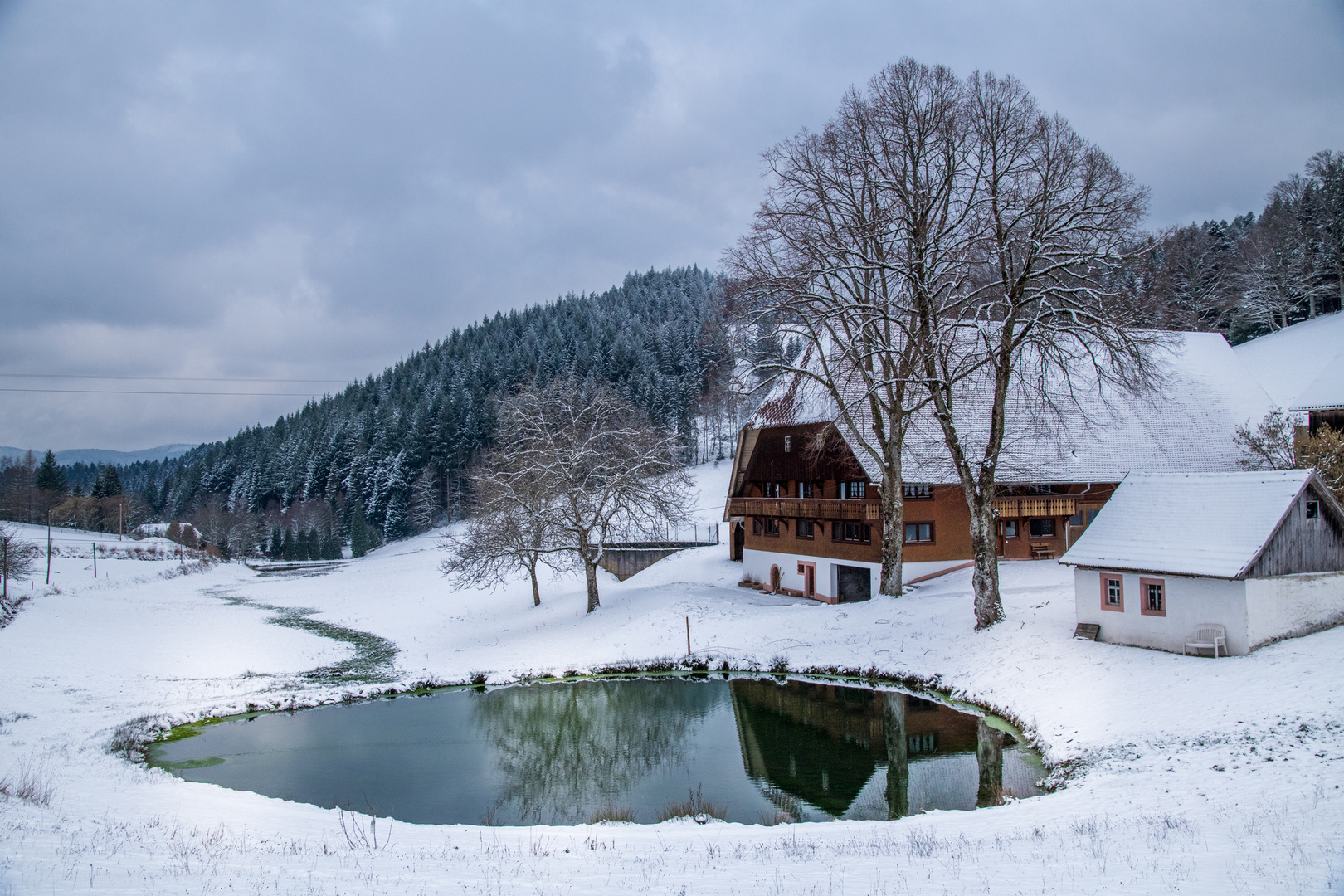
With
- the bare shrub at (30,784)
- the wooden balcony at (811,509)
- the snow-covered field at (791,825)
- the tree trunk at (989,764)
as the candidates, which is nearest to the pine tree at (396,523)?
the snow-covered field at (791,825)

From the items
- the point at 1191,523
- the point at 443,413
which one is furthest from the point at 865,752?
the point at 443,413

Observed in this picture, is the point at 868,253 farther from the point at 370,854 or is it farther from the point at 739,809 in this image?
the point at 370,854

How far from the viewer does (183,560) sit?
76.2 meters

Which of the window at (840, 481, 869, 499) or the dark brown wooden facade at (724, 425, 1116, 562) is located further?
the window at (840, 481, 869, 499)

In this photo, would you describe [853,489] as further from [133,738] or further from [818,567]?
[133,738]

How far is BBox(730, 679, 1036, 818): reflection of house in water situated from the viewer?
15266mm

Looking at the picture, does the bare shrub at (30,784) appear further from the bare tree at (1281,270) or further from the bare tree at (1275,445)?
the bare tree at (1281,270)

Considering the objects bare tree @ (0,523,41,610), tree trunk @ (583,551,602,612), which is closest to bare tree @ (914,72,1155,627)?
tree trunk @ (583,551,602,612)

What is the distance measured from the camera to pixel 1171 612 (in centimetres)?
1939

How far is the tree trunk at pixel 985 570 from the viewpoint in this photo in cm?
2355

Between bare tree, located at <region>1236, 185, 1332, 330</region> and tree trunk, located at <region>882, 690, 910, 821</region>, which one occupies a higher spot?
bare tree, located at <region>1236, 185, 1332, 330</region>

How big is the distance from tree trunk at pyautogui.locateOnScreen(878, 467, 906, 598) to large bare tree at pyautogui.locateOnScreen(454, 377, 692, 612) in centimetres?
1051

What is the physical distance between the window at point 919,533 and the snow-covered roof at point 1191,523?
954 cm

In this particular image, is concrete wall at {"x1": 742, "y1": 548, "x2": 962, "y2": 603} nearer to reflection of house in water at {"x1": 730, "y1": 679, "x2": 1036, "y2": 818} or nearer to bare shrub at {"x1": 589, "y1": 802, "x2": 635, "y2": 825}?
reflection of house in water at {"x1": 730, "y1": 679, "x2": 1036, "y2": 818}
